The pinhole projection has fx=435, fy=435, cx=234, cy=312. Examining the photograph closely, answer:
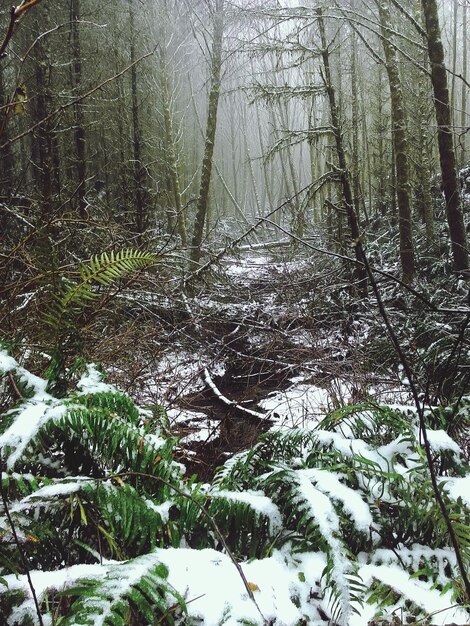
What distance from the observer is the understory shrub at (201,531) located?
985mm

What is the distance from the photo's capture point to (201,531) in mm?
1395

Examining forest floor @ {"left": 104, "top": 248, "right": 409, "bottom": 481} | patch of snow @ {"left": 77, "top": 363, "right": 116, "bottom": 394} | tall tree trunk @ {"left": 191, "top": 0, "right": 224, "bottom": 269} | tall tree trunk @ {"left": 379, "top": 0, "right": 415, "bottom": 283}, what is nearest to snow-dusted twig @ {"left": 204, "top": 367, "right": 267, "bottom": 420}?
forest floor @ {"left": 104, "top": 248, "right": 409, "bottom": 481}

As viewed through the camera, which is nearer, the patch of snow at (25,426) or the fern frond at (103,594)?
the fern frond at (103,594)

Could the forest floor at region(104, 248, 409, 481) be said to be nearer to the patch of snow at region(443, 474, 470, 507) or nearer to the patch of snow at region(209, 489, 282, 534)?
the patch of snow at region(443, 474, 470, 507)

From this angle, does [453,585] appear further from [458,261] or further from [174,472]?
[458,261]

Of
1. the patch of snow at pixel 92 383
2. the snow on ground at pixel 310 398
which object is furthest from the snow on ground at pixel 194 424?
the patch of snow at pixel 92 383

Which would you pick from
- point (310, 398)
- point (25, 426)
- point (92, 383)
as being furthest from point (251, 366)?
point (25, 426)

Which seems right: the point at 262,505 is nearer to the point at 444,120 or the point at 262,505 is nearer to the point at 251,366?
the point at 251,366

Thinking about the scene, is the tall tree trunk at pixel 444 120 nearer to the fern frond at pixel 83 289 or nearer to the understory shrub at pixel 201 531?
the understory shrub at pixel 201 531

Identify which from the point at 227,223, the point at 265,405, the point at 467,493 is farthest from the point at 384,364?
the point at 227,223

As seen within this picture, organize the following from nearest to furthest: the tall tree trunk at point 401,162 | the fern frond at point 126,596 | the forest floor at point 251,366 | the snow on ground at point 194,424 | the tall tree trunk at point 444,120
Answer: the fern frond at point 126,596 < the snow on ground at point 194,424 < the forest floor at point 251,366 < the tall tree trunk at point 444,120 < the tall tree trunk at point 401,162

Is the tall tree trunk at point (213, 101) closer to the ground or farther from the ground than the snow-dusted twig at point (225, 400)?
farther from the ground

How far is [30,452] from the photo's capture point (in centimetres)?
140

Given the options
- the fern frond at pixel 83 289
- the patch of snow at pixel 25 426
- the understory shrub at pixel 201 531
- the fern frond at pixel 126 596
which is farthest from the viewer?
the fern frond at pixel 83 289
